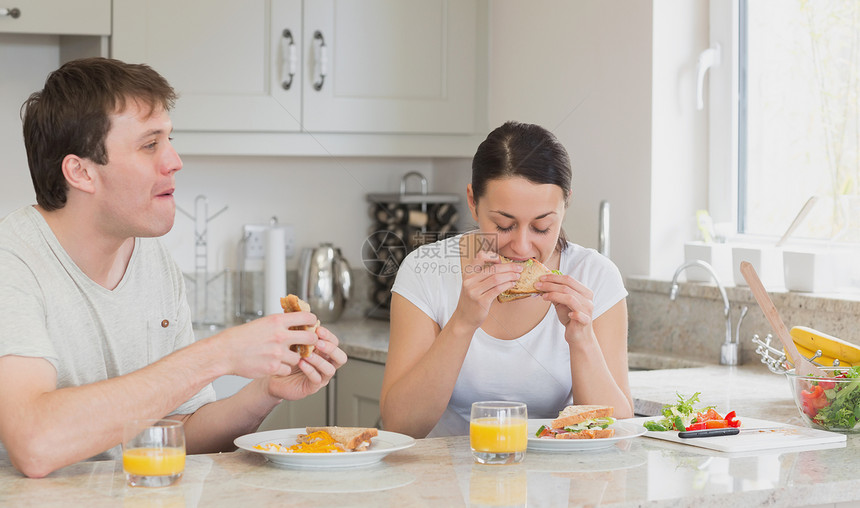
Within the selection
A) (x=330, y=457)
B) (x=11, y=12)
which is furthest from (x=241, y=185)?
(x=330, y=457)

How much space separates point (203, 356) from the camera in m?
1.45

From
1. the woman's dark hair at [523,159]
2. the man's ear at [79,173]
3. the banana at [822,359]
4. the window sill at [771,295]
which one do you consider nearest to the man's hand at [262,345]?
the man's ear at [79,173]

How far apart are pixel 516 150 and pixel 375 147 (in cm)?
149

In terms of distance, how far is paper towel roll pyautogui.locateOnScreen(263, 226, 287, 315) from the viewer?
11.0ft

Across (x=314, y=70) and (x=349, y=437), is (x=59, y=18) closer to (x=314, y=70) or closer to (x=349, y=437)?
(x=314, y=70)

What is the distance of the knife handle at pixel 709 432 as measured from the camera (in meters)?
1.60

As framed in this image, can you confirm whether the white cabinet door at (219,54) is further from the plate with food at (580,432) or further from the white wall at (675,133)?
the plate with food at (580,432)

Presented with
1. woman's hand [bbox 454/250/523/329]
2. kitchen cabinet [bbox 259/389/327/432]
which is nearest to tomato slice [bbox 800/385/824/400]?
woman's hand [bbox 454/250/523/329]

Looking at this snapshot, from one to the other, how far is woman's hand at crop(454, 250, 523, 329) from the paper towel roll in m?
1.66

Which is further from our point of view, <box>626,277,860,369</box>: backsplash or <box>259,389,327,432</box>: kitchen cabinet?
<box>259,389,327,432</box>: kitchen cabinet

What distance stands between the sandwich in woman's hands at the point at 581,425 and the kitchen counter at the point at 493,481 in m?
0.03

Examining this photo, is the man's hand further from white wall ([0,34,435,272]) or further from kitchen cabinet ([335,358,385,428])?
white wall ([0,34,435,272])

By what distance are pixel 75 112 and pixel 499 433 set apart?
854mm

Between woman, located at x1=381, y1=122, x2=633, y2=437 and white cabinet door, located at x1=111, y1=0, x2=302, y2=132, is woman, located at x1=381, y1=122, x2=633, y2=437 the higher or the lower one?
the lower one
